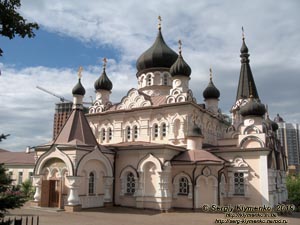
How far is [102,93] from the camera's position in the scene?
25.6m

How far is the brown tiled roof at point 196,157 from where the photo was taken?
700 inches

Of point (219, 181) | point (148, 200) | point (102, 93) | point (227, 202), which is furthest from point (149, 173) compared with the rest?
point (102, 93)

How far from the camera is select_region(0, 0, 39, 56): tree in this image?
6344mm

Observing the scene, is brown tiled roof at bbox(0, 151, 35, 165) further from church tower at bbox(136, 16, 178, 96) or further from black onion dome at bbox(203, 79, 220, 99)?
black onion dome at bbox(203, 79, 220, 99)

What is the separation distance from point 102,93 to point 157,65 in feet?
16.2

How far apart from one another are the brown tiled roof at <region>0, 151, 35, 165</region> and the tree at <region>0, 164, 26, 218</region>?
25900 mm

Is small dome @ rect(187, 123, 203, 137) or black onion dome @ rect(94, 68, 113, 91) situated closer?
small dome @ rect(187, 123, 203, 137)

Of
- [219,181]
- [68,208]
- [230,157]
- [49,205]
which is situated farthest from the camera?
[230,157]

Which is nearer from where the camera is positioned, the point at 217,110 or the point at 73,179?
the point at 73,179

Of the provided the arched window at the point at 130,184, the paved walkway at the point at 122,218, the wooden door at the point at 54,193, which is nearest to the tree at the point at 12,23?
the paved walkway at the point at 122,218

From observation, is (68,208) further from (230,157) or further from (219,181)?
(230,157)

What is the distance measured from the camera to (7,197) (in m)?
6.45

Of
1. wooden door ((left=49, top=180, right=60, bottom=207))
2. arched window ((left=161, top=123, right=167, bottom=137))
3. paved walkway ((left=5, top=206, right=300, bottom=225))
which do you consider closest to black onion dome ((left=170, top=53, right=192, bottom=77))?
arched window ((left=161, top=123, right=167, bottom=137))

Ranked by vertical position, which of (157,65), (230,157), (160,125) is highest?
(157,65)
